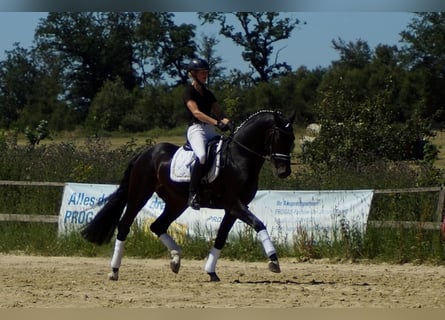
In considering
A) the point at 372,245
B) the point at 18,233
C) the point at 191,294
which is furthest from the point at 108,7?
the point at 18,233

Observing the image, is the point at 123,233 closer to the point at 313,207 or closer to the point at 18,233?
the point at 313,207

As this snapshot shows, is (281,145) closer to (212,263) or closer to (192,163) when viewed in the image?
(192,163)

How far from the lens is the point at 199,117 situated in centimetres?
964

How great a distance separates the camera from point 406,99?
106 feet

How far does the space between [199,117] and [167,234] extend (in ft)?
5.77

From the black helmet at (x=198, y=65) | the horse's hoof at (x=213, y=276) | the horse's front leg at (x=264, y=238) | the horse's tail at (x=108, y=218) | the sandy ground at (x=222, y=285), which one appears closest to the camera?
the sandy ground at (x=222, y=285)

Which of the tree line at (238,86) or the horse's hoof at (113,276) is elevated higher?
the tree line at (238,86)

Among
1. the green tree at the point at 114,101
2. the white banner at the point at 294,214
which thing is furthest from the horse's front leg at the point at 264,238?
the green tree at the point at 114,101

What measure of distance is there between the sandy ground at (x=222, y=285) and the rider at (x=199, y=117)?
4.18 feet

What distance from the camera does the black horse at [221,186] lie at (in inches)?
380

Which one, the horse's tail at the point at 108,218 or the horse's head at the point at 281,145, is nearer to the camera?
the horse's head at the point at 281,145

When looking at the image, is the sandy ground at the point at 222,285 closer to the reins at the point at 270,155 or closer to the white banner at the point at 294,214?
the white banner at the point at 294,214

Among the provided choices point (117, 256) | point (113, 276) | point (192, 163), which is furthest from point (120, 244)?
point (192, 163)

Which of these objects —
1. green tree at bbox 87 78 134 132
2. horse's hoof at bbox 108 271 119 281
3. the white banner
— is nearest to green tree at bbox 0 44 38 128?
green tree at bbox 87 78 134 132
